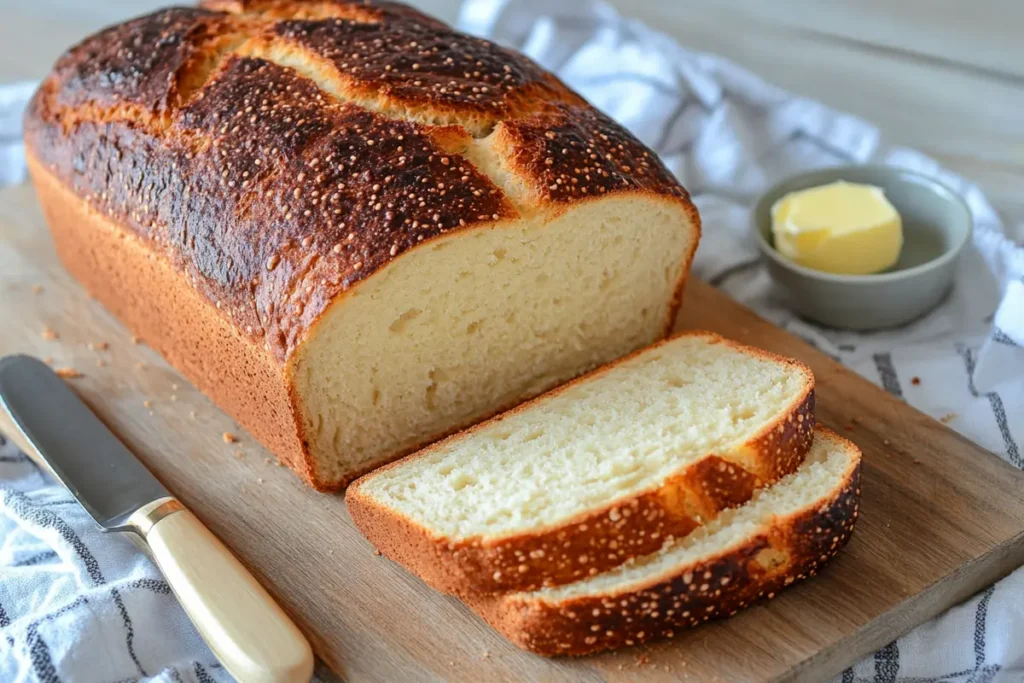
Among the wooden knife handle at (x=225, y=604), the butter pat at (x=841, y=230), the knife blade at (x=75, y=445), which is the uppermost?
the butter pat at (x=841, y=230)

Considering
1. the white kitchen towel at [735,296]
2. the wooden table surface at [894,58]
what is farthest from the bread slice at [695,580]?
the wooden table surface at [894,58]

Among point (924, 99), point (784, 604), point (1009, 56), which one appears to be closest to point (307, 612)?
point (784, 604)

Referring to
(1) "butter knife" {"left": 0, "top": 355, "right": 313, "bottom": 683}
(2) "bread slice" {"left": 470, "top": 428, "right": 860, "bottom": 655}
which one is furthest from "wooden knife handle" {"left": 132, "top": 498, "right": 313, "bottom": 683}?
(2) "bread slice" {"left": 470, "top": 428, "right": 860, "bottom": 655}

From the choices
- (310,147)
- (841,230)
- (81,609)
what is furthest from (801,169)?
(81,609)

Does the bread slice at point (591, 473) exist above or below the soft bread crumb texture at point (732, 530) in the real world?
above

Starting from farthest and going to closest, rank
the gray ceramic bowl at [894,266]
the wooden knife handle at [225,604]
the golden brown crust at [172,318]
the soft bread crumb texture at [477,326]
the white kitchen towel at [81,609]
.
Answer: the gray ceramic bowl at [894,266] < the golden brown crust at [172,318] < the soft bread crumb texture at [477,326] < the white kitchen towel at [81,609] < the wooden knife handle at [225,604]

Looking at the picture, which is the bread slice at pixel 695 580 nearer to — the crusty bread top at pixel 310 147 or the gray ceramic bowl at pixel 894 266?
the crusty bread top at pixel 310 147
